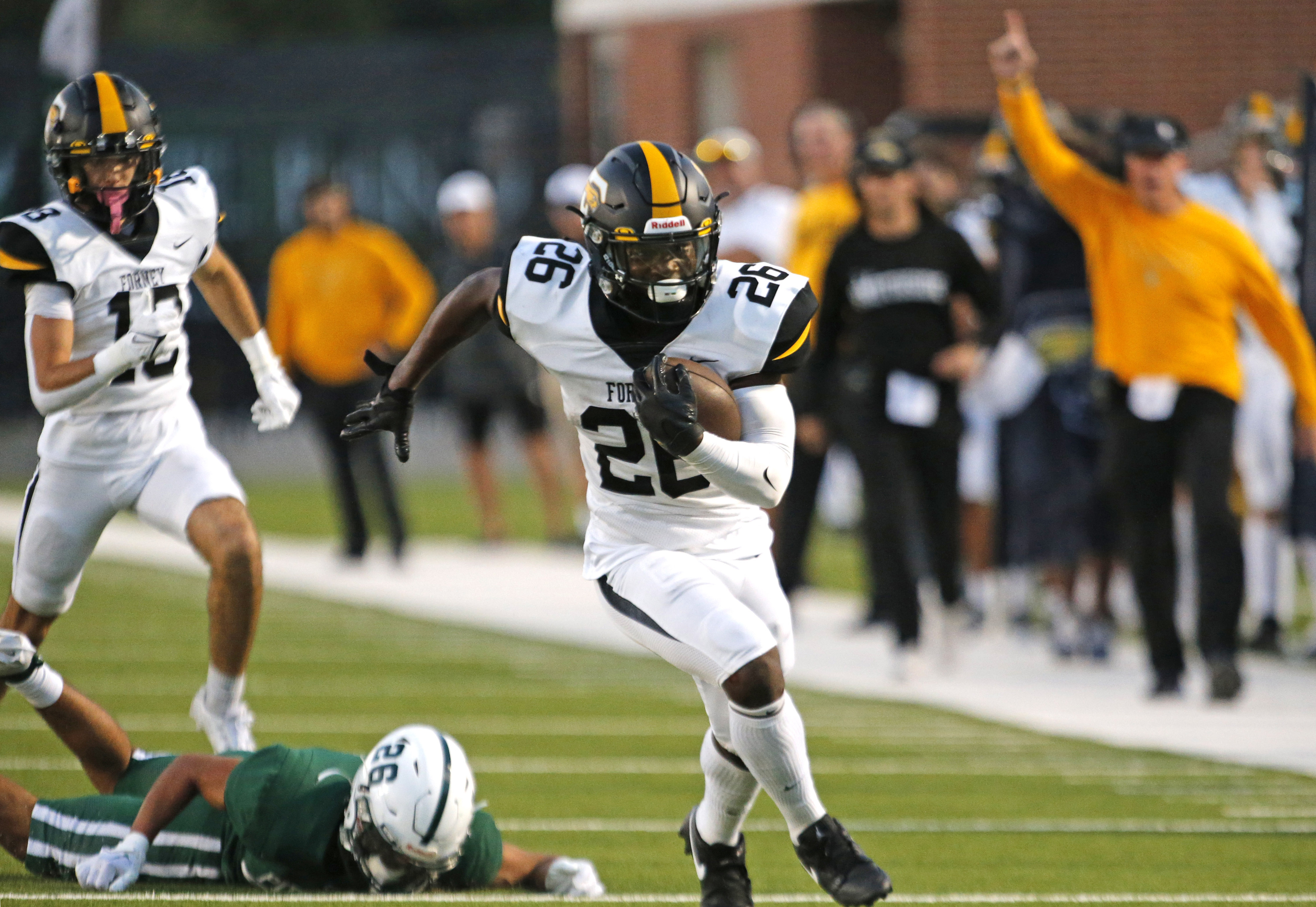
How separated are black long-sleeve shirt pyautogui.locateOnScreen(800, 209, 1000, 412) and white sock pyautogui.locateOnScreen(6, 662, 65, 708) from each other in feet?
13.6

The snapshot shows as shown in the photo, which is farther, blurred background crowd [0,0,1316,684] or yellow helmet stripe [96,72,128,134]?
blurred background crowd [0,0,1316,684]

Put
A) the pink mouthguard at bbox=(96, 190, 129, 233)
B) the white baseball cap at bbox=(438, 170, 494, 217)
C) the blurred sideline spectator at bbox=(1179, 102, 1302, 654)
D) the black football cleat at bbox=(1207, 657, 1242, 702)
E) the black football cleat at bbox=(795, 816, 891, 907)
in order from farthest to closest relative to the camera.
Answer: the white baseball cap at bbox=(438, 170, 494, 217) → the blurred sideline spectator at bbox=(1179, 102, 1302, 654) → the black football cleat at bbox=(1207, 657, 1242, 702) → the pink mouthguard at bbox=(96, 190, 129, 233) → the black football cleat at bbox=(795, 816, 891, 907)

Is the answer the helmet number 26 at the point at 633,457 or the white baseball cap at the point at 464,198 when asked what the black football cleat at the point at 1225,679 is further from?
the white baseball cap at the point at 464,198

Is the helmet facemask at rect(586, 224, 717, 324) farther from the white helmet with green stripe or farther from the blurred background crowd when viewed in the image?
the blurred background crowd

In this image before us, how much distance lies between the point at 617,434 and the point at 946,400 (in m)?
3.99

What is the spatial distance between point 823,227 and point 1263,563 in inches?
101

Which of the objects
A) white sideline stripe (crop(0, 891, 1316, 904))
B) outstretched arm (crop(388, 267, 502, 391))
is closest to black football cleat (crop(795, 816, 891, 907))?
white sideline stripe (crop(0, 891, 1316, 904))

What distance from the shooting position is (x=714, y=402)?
4.34 metres

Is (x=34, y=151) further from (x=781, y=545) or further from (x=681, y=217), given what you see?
(x=681, y=217)

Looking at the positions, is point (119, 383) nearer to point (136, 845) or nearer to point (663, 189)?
point (136, 845)

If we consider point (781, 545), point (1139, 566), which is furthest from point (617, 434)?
point (781, 545)

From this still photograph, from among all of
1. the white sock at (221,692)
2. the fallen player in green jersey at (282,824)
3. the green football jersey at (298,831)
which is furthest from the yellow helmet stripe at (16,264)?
the green football jersey at (298,831)

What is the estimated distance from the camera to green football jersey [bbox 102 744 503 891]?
454cm

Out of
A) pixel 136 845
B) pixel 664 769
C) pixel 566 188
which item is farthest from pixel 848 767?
pixel 566 188
